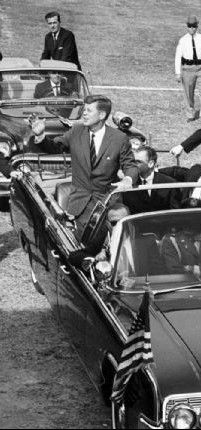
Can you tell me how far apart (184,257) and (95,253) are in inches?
25.9

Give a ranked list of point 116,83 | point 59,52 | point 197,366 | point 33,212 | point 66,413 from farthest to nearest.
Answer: point 116,83, point 59,52, point 33,212, point 66,413, point 197,366

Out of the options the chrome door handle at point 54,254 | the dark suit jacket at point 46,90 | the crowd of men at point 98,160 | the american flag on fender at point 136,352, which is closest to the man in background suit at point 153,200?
the crowd of men at point 98,160

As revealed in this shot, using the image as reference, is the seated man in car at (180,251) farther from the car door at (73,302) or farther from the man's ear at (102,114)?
the man's ear at (102,114)

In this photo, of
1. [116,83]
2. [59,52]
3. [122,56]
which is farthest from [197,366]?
[122,56]

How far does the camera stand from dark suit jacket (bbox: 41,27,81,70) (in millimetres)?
15828

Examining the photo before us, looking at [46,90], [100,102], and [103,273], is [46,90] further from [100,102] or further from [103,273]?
[103,273]

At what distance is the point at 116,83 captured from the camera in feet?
73.7

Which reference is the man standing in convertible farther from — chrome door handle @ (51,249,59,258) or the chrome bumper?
the chrome bumper

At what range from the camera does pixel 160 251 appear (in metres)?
7.36

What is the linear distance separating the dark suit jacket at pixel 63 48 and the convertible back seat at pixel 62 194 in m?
6.59

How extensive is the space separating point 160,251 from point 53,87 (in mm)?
6623

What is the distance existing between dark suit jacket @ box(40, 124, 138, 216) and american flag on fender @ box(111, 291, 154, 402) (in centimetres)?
341

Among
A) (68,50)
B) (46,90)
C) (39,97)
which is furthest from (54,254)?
(68,50)

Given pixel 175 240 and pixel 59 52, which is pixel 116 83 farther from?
pixel 175 240
